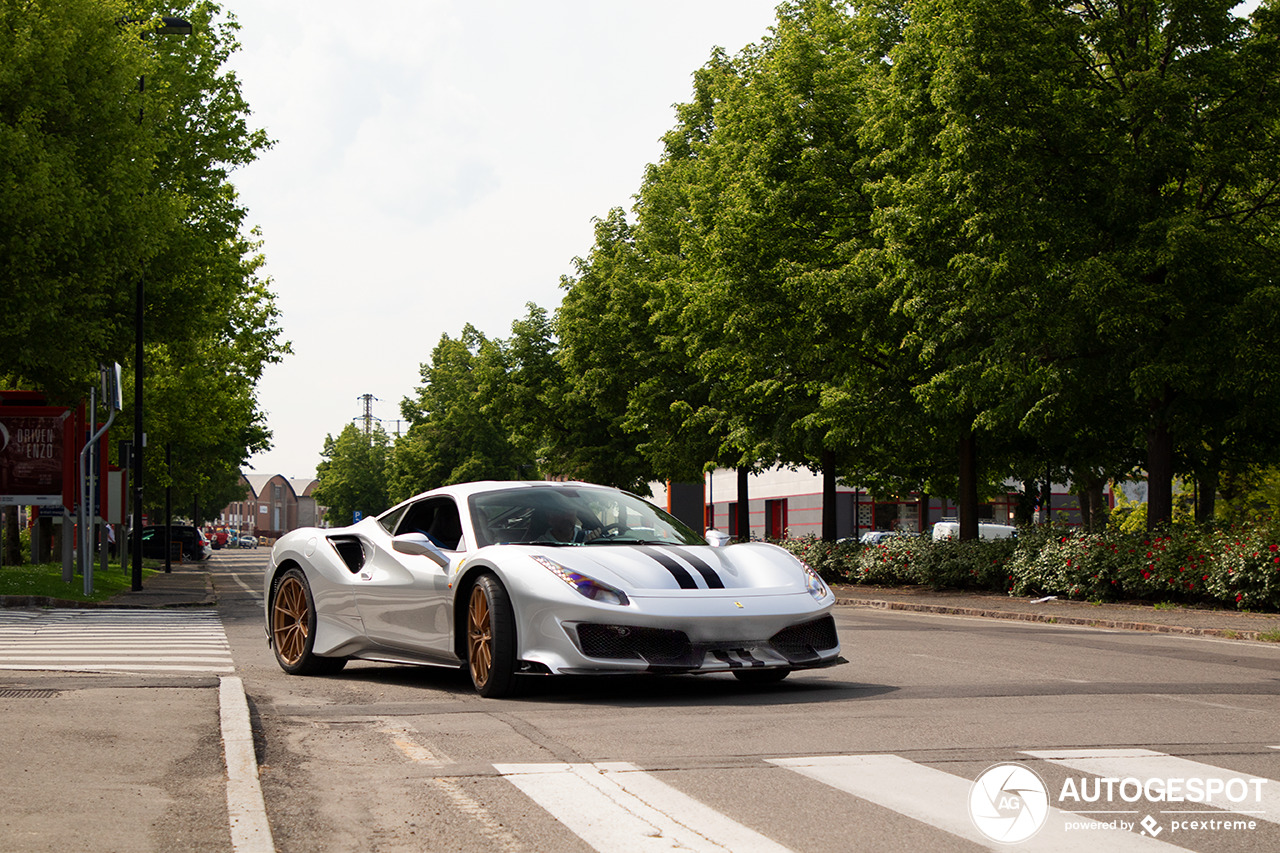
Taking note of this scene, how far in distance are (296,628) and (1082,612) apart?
13.4 metres

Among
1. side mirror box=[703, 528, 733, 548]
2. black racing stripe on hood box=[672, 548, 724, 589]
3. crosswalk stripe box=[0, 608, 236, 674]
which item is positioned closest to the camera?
black racing stripe on hood box=[672, 548, 724, 589]

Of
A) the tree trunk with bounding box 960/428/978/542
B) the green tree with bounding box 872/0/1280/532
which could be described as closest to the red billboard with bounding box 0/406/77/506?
the green tree with bounding box 872/0/1280/532

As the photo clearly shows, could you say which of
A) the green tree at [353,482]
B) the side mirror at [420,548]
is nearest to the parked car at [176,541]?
the side mirror at [420,548]

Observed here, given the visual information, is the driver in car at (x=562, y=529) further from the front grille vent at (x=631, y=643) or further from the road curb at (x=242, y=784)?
the road curb at (x=242, y=784)

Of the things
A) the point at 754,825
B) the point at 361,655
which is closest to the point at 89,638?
the point at 361,655

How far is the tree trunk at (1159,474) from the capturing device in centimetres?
2325

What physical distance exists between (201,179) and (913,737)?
Answer: 3033 centimetres

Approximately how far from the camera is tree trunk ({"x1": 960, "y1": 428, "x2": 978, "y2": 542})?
94.2 feet

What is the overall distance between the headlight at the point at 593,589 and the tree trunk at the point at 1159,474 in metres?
17.2

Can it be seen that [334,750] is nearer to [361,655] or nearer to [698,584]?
[698,584]

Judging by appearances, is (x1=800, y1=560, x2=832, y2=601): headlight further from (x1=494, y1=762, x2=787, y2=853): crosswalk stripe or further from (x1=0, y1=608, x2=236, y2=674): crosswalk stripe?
(x1=0, y1=608, x2=236, y2=674): crosswalk stripe

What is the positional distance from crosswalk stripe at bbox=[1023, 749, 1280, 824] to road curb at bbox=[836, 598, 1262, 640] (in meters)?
A: 10.8

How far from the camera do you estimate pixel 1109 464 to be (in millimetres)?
28219

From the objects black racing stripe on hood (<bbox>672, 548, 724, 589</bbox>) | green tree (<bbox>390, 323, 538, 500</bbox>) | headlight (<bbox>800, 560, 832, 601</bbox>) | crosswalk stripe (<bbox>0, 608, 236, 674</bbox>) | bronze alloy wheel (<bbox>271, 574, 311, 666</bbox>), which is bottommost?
crosswalk stripe (<bbox>0, 608, 236, 674</bbox>)
